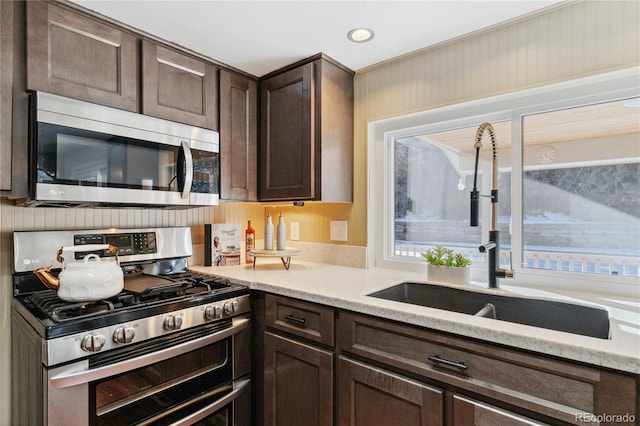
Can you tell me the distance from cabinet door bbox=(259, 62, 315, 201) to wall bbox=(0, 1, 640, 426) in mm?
365

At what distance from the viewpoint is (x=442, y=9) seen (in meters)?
1.45

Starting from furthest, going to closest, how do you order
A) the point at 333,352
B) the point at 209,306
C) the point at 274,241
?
the point at 274,241, the point at 209,306, the point at 333,352

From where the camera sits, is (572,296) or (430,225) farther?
(430,225)

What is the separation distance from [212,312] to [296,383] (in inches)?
19.2

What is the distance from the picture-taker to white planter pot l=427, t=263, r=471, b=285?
1.62m

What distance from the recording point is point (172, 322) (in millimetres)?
1343

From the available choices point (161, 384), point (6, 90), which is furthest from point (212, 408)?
point (6, 90)

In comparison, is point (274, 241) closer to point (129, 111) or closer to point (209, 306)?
point (209, 306)

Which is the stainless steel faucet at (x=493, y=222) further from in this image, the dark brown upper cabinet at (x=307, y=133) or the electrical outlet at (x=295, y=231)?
the electrical outlet at (x=295, y=231)

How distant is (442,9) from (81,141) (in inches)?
63.7

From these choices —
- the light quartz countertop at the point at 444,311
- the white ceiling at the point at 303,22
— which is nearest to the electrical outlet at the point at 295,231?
the light quartz countertop at the point at 444,311

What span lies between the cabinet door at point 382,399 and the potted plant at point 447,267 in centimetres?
Result: 64

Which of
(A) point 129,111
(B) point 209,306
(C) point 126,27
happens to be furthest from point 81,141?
(B) point 209,306

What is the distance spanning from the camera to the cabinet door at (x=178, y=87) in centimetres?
164
